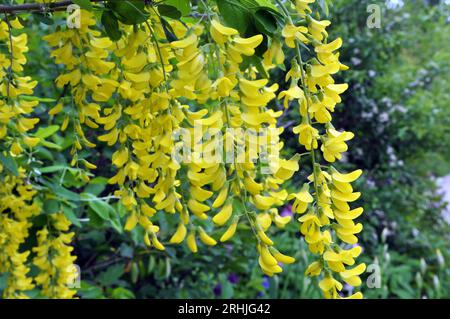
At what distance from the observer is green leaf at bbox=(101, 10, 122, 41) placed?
2.39 feet

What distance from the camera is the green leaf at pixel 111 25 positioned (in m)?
0.73

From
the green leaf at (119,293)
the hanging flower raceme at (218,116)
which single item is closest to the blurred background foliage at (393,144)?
the green leaf at (119,293)

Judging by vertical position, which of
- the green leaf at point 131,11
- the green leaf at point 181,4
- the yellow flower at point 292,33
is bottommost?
the yellow flower at point 292,33

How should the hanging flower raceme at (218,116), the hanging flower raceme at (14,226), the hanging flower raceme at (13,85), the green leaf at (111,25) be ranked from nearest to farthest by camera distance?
the hanging flower raceme at (218,116), the green leaf at (111,25), the hanging flower raceme at (13,85), the hanging flower raceme at (14,226)

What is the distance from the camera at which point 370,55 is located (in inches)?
122

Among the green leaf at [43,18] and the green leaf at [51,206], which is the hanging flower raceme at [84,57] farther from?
the green leaf at [51,206]

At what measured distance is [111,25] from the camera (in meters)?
0.73

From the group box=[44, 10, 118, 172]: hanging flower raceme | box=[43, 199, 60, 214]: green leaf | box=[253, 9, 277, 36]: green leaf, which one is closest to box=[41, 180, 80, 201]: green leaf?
box=[43, 199, 60, 214]: green leaf

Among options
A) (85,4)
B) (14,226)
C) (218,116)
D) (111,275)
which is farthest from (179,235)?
(111,275)

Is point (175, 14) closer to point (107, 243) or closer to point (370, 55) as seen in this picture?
point (107, 243)

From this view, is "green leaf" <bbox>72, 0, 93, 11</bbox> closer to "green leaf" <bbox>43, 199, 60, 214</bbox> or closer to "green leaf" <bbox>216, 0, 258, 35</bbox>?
"green leaf" <bbox>216, 0, 258, 35</bbox>
